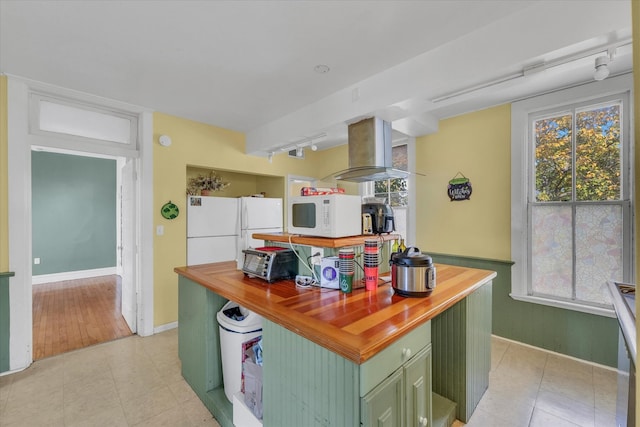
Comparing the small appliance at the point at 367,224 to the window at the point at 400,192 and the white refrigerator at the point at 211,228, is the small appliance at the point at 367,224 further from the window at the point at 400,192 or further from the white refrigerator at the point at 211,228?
the white refrigerator at the point at 211,228

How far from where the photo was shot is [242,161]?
393 cm

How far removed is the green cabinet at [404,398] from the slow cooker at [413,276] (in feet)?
0.89

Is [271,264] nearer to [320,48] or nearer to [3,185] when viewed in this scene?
[320,48]

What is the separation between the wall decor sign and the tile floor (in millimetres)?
1614

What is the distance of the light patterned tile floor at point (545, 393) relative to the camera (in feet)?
5.68

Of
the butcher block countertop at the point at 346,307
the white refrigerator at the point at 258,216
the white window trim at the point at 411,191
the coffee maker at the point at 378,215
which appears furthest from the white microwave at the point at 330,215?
→ the white window trim at the point at 411,191

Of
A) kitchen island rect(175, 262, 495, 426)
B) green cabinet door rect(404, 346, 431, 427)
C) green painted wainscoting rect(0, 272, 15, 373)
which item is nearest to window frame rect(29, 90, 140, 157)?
green painted wainscoting rect(0, 272, 15, 373)

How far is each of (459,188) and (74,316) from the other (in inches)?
203

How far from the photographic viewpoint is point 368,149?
2531mm

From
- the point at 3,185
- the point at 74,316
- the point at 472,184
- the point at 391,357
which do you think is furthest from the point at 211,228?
the point at 472,184

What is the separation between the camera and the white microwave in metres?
1.58

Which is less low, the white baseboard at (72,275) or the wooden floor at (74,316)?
the white baseboard at (72,275)

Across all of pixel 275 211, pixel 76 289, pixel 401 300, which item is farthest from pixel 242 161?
pixel 76 289

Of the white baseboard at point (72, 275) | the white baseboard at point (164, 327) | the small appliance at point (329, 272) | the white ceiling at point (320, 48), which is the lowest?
the white baseboard at point (164, 327)
